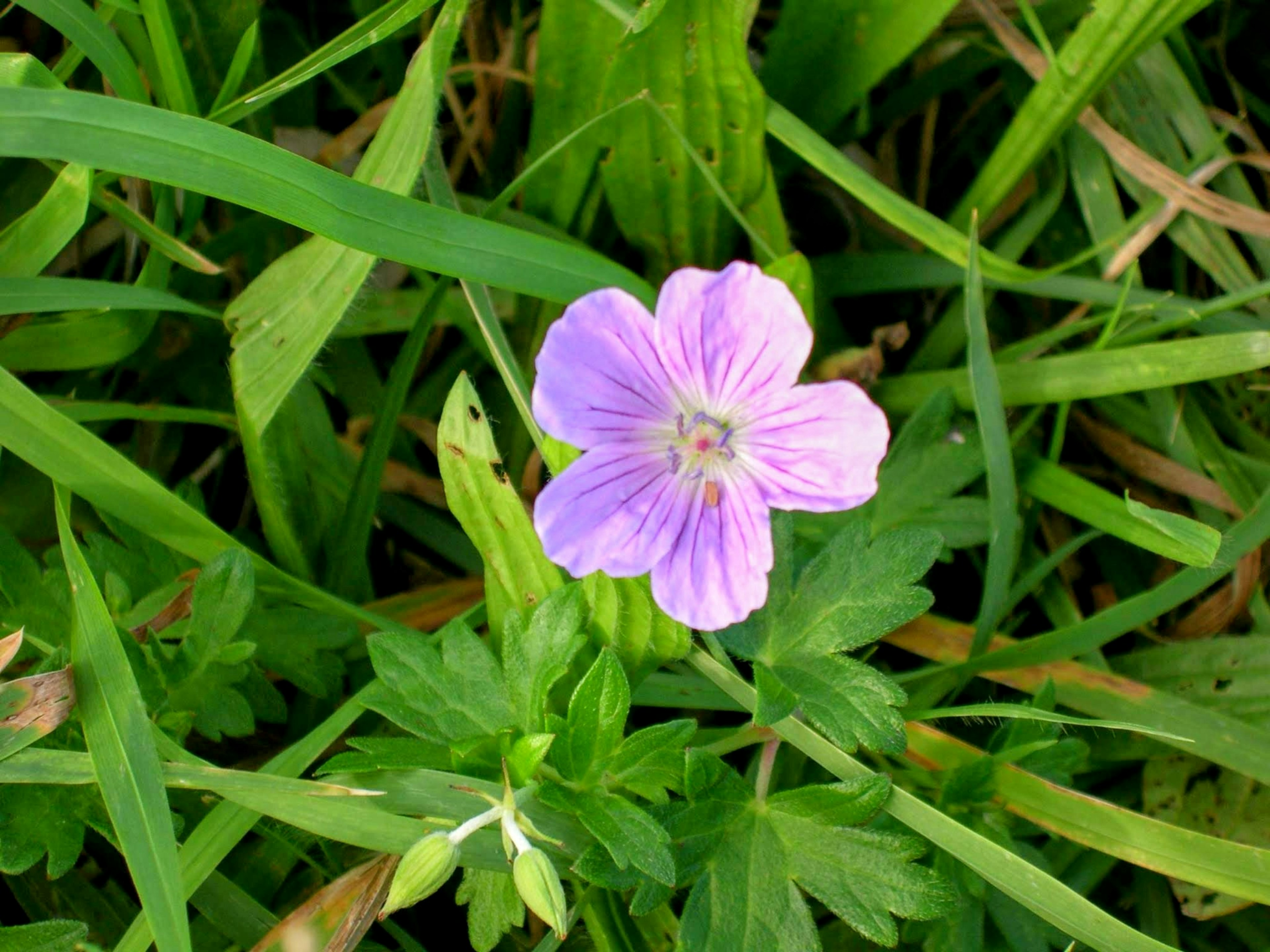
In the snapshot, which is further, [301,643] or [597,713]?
[301,643]

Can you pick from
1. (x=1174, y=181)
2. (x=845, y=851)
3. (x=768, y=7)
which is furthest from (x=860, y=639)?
(x=768, y=7)

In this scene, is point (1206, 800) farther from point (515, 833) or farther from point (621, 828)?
point (515, 833)

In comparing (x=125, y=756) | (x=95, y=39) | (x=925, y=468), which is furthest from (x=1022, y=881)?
(x=95, y=39)

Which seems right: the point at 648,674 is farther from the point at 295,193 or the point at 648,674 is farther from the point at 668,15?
the point at 668,15

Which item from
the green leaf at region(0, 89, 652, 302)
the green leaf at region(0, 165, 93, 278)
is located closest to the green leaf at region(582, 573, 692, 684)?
the green leaf at region(0, 89, 652, 302)

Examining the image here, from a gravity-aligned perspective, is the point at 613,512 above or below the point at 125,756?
above

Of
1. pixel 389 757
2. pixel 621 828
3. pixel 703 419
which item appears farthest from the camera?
pixel 703 419

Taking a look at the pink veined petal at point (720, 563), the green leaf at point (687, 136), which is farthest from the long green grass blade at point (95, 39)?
the pink veined petal at point (720, 563)
